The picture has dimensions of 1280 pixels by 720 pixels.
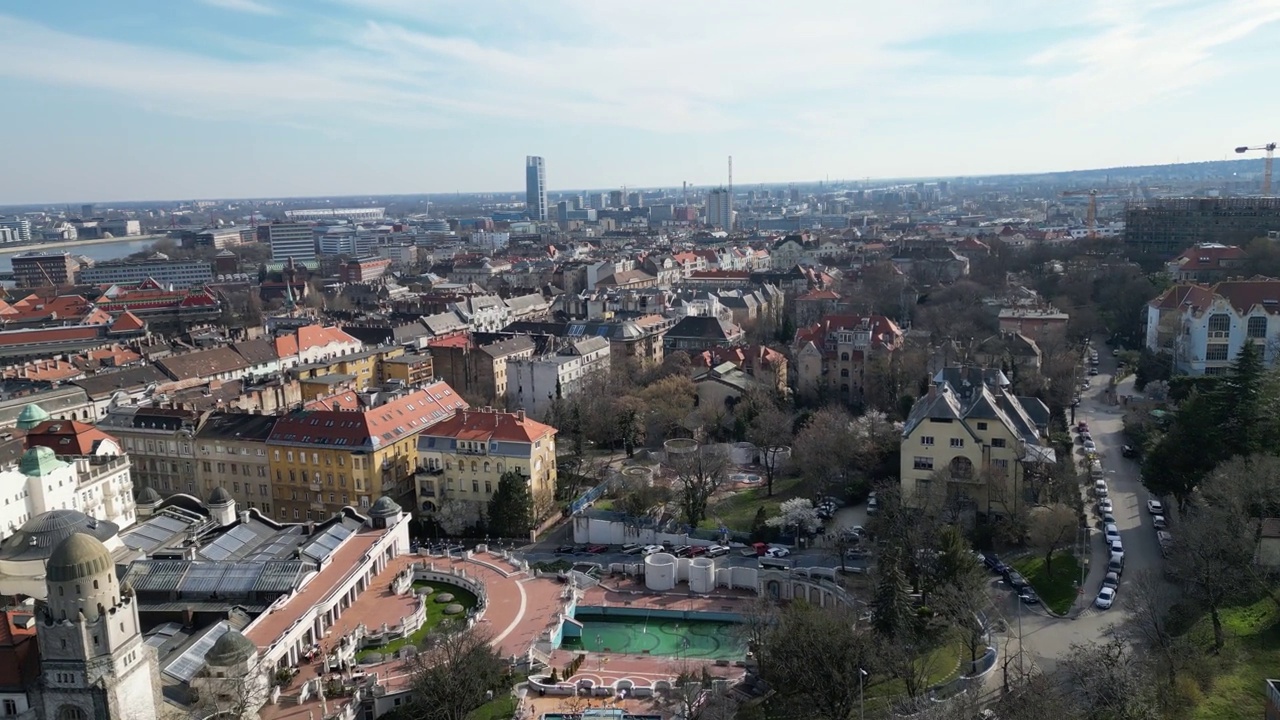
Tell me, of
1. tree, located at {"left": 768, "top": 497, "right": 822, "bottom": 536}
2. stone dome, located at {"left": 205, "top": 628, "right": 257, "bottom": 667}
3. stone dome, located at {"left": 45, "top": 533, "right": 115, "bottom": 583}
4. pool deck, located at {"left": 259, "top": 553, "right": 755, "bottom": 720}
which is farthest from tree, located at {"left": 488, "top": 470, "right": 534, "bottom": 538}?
stone dome, located at {"left": 45, "top": 533, "right": 115, "bottom": 583}

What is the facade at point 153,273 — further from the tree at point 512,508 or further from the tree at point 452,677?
the tree at point 452,677

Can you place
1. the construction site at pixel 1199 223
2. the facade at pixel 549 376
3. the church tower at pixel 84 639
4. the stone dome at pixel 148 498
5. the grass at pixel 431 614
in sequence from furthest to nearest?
the construction site at pixel 1199 223, the facade at pixel 549 376, the stone dome at pixel 148 498, the grass at pixel 431 614, the church tower at pixel 84 639

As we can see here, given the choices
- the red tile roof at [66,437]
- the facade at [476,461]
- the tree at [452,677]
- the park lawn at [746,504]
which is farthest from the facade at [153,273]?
the tree at [452,677]

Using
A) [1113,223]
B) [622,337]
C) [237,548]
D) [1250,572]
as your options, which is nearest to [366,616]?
[237,548]

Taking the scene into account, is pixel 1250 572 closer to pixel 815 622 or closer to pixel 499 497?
pixel 815 622

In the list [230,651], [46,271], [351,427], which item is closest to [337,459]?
[351,427]

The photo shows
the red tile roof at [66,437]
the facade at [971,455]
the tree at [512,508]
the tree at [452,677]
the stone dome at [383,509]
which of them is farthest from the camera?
the red tile roof at [66,437]

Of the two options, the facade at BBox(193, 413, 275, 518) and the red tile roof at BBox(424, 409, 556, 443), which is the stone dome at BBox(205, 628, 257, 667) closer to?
the red tile roof at BBox(424, 409, 556, 443)
